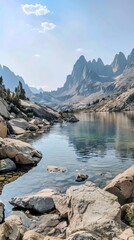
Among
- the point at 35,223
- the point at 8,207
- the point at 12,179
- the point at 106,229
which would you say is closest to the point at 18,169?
the point at 12,179

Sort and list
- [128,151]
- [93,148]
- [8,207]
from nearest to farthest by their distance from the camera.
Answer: [8,207], [128,151], [93,148]

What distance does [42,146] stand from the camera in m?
57.8

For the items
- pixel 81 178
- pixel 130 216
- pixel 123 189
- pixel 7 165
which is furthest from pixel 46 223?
pixel 7 165

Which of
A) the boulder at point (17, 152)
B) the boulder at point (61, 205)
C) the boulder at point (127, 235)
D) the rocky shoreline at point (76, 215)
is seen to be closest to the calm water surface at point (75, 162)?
the boulder at point (17, 152)

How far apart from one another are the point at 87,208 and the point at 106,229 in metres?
2.59

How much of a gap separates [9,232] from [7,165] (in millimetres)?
19893

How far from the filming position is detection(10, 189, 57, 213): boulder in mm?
23391

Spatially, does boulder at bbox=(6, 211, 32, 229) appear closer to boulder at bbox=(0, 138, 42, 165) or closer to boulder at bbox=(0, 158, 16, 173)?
boulder at bbox=(0, 158, 16, 173)

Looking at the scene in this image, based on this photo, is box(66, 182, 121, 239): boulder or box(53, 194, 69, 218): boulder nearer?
box(66, 182, 121, 239): boulder

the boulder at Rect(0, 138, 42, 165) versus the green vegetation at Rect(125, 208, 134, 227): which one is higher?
the boulder at Rect(0, 138, 42, 165)

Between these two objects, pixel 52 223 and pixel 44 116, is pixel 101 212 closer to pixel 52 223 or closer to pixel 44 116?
pixel 52 223

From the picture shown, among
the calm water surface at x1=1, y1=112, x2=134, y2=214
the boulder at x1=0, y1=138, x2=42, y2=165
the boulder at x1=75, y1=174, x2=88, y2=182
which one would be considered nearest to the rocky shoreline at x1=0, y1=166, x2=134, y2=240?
the calm water surface at x1=1, y1=112, x2=134, y2=214

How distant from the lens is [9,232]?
15.8 metres

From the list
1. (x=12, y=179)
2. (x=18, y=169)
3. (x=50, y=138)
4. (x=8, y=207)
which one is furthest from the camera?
(x=50, y=138)
